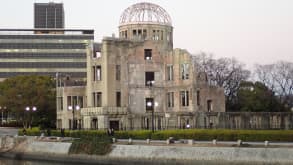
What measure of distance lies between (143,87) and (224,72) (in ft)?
105

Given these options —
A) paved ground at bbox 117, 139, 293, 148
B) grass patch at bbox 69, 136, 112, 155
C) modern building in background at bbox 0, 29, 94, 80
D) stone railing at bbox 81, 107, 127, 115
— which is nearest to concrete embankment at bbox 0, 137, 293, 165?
grass patch at bbox 69, 136, 112, 155

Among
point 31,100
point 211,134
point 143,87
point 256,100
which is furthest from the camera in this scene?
point 31,100

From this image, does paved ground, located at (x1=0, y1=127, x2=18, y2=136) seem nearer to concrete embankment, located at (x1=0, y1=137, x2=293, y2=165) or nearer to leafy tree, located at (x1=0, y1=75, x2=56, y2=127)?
leafy tree, located at (x1=0, y1=75, x2=56, y2=127)

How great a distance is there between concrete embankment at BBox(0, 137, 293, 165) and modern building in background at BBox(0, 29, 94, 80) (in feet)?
287

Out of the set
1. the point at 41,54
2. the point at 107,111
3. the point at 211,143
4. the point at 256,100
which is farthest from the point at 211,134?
the point at 41,54

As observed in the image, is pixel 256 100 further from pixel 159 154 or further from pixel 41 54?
pixel 41 54

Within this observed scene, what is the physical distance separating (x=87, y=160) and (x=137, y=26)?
29720 mm

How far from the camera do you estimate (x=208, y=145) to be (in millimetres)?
54656

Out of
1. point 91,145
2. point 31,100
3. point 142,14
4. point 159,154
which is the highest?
point 142,14

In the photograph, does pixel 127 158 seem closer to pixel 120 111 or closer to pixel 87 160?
pixel 87 160

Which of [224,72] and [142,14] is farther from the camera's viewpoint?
[224,72]

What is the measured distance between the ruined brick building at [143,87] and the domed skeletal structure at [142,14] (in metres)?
0.63

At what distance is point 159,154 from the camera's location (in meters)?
56.8

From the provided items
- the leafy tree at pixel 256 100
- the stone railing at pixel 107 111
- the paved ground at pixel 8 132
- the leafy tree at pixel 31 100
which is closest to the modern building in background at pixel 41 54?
the leafy tree at pixel 31 100
